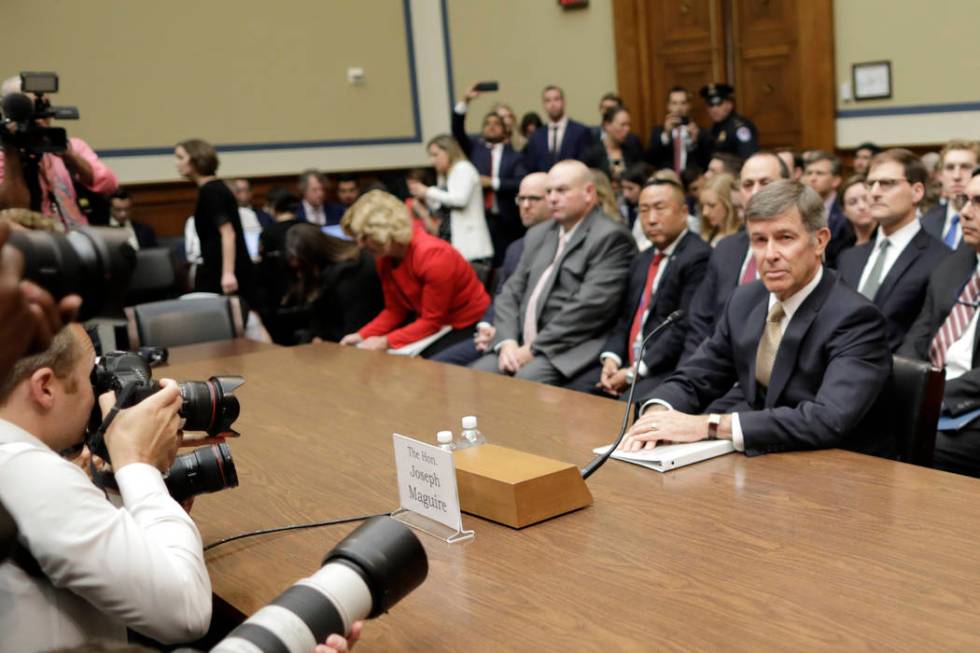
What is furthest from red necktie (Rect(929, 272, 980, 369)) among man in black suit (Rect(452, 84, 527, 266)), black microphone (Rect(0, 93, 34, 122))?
man in black suit (Rect(452, 84, 527, 266))

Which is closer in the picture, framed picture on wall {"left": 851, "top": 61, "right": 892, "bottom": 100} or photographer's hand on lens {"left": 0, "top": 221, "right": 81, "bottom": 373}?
photographer's hand on lens {"left": 0, "top": 221, "right": 81, "bottom": 373}

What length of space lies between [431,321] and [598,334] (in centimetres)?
94

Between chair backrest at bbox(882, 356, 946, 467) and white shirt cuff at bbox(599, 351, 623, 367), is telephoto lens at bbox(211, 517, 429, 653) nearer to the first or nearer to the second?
chair backrest at bbox(882, 356, 946, 467)

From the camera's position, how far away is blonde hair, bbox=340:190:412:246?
4625 mm

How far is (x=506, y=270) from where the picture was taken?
4.93m

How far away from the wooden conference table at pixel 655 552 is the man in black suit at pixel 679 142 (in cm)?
544

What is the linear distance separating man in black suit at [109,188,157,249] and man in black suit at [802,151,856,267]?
5098mm

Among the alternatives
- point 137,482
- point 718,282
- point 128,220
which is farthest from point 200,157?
point 137,482

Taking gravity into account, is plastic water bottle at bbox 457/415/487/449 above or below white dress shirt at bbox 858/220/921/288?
below

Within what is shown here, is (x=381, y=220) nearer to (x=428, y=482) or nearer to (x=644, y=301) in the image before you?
(x=644, y=301)

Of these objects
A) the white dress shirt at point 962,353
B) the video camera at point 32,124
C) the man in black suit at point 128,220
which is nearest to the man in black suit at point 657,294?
the white dress shirt at point 962,353

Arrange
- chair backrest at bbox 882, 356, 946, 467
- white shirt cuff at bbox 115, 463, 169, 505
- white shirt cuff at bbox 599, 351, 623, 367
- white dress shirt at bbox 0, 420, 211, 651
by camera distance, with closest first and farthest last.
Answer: white dress shirt at bbox 0, 420, 211, 651
white shirt cuff at bbox 115, 463, 169, 505
chair backrest at bbox 882, 356, 946, 467
white shirt cuff at bbox 599, 351, 623, 367

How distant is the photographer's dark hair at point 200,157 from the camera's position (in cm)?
577

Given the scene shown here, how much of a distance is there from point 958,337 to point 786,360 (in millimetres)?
1094
